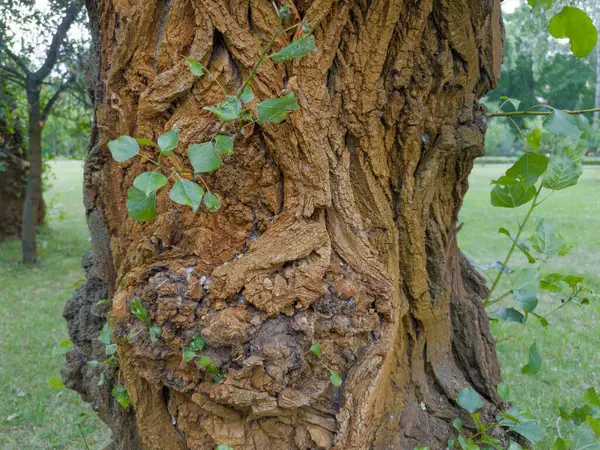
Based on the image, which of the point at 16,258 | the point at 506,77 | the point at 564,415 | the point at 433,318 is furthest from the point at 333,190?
the point at 506,77

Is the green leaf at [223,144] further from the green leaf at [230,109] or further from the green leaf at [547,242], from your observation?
the green leaf at [547,242]

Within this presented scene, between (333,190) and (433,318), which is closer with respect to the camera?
(333,190)

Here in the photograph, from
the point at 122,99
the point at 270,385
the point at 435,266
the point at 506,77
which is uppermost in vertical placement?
the point at 506,77

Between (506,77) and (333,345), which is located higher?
(506,77)

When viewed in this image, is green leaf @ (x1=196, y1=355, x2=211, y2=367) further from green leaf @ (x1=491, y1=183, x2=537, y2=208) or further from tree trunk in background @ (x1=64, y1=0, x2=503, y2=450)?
green leaf @ (x1=491, y1=183, x2=537, y2=208)

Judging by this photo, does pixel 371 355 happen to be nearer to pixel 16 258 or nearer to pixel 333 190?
pixel 333 190

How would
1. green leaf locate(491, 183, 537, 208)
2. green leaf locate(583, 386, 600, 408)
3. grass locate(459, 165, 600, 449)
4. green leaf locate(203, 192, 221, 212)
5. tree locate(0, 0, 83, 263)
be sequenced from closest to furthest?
green leaf locate(203, 192, 221, 212) < green leaf locate(583, 386, 600, 408) < green leaf locate(491, 183, 537, 208) < grass locate(459, 165, 600, 449) < tree locate(0, 0, 83, 263)

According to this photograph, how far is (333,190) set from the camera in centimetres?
137

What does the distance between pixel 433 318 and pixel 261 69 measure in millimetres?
958

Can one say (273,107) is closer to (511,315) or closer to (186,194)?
(186,194)

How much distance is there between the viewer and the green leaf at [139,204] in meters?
1.11

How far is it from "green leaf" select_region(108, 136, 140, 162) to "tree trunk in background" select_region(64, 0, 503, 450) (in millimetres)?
202

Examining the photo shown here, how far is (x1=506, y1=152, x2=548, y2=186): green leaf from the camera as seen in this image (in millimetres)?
1539

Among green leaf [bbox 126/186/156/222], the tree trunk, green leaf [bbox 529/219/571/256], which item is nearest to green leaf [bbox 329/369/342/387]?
green leaf [bbox 126/186/156/222]
